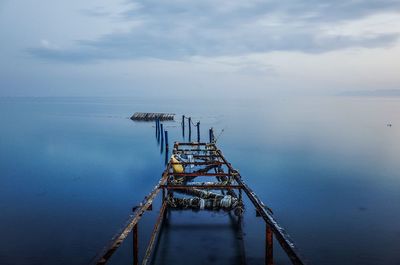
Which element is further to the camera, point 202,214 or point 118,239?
point 202,214

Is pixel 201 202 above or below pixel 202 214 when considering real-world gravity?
above

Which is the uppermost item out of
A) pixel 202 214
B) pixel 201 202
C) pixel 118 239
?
pixel 118 239

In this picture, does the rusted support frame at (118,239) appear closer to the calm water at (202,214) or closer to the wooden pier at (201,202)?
the wooden pier at (201,202)

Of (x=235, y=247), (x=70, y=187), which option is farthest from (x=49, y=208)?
(x=235, y=247)

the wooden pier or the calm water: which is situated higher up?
the wooden pier

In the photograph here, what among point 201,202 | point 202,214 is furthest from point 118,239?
point 202,214

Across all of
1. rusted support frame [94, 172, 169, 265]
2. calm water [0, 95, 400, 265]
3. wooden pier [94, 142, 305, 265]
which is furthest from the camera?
calm water [0, 95, 400, 265]

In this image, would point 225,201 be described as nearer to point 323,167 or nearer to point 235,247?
point 235,247

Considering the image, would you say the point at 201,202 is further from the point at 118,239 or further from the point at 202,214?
the point at 118,239

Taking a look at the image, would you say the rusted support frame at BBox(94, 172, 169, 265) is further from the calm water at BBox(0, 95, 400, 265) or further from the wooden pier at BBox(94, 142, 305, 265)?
the calm water at BBox(0, 95, 400, 265)

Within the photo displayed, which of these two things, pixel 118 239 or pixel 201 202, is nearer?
pixel 118 239

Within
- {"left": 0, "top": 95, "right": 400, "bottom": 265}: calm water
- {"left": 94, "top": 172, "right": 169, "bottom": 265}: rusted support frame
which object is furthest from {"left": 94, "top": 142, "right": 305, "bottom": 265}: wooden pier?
{"left": 0, "top": 95, "right": 400, "bottom": 265}: calm water

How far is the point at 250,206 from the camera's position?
63.3ft

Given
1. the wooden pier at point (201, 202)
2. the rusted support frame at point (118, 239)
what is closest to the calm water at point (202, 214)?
the wooden pier at point (201, 202)
